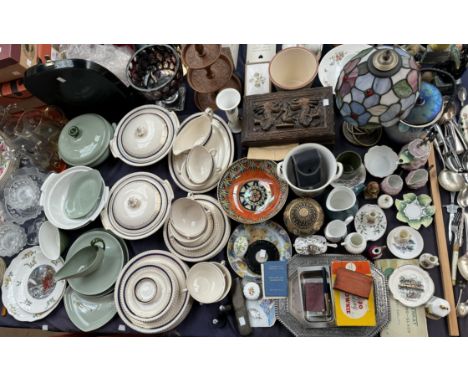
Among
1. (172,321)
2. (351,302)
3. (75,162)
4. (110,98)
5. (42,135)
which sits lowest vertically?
(172,321)

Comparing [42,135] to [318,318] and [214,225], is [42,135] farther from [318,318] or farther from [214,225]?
[318,318]

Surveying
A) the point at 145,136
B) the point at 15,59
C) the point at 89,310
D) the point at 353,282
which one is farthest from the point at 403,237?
the point at 15,59

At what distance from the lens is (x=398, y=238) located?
1.34 metres

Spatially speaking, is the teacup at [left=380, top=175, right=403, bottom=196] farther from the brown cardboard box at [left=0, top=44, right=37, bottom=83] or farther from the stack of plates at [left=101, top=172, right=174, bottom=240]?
the brown cardboard box at [left=0, top=44, right=37, bottom=83]

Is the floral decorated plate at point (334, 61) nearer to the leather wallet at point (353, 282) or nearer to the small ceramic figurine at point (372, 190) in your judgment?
the small ceramic figurine at point (372, 190)

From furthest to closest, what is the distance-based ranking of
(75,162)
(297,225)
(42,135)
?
(42,135) < (75,162) < (297,225)

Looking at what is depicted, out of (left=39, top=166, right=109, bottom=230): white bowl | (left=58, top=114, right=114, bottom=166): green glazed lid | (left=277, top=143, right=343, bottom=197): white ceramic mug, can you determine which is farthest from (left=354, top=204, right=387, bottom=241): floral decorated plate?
(left=58, top=114, right=114, bottom=166): green glazed lid

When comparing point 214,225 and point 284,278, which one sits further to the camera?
point 214,225

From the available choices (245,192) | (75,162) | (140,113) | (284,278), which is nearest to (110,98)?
(140,113)

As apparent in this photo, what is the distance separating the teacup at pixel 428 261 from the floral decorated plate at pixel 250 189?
613mm

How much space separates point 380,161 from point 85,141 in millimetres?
1494

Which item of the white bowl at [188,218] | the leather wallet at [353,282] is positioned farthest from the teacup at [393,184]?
the white bowl at [188,218]

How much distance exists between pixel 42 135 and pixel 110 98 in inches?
19.9

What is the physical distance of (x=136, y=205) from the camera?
1469 millimetres
